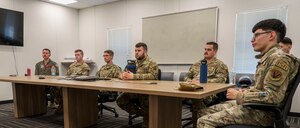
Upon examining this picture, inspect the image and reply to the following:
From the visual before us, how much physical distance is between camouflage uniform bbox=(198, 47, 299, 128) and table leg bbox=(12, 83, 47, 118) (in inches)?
119

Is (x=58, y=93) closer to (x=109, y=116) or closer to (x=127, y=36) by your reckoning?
(x=109, y=116)

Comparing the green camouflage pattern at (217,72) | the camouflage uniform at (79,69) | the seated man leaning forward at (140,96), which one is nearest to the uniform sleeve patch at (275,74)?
the green camouflage pattern at (217,72)

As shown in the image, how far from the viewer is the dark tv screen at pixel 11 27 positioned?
4375mm

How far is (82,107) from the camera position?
2.65 meters

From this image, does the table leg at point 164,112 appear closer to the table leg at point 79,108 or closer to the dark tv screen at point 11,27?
the table leg at point 79,108

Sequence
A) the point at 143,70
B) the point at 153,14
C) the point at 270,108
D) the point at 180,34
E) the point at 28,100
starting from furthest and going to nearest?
the point at 153,14 → the point at 180,34 → the point at 28,100 → the point at 143,70 → the point at 270,108

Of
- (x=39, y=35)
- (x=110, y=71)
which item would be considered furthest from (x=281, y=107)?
(x=39, y=35)

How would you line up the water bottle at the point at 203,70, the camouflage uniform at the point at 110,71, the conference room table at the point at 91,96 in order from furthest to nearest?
the camouflage uniform at the point at 110,71, the water bottle at the point at 203,70, the conference room table at the point at 91,96

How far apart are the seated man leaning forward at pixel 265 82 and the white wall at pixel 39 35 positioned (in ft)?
15.6

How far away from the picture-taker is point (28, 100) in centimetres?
336

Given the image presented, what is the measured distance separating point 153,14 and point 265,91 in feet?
12.4

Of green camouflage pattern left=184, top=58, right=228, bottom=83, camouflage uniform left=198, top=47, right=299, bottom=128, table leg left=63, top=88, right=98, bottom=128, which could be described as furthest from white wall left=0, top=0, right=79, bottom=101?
camouflage uniform left=198, top=47, right=299, bottom=128

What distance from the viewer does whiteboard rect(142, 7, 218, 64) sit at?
13.1 ft

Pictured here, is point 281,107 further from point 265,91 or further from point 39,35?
point 39,35
